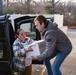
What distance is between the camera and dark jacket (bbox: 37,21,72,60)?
463 cm

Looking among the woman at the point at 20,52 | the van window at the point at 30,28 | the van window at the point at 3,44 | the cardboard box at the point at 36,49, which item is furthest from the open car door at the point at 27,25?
the van window at the point at 3,44

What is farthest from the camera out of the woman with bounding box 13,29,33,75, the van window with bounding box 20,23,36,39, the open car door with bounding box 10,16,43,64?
the van window with bounding box 20,23,36,39

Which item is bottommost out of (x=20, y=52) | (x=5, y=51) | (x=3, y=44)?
(x=20, y=52)

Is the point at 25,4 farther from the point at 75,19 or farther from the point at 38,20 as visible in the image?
the point at 38,20

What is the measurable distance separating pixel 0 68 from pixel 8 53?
0.89 feet

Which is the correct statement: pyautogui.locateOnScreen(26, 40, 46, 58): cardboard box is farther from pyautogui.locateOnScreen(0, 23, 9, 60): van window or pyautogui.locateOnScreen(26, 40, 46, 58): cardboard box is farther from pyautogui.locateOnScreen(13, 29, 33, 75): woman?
pyautogui.locateOnScreen(0, 23, 9, 60): van window

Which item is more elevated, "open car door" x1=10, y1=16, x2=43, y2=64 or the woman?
"open car door" x1=10, y1=16, x2=43, y2=64

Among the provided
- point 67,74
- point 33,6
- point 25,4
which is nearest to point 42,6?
point 33,6

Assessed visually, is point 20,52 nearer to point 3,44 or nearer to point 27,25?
point 3,44

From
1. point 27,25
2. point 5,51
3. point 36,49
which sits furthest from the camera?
point 27,25

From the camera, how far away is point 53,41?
Result: 4652 millimetres

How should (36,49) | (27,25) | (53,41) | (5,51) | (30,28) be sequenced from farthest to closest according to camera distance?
1. (30,28)
2. (27,25)
3. (53,41)
4. (36,49)
5. (5,51)

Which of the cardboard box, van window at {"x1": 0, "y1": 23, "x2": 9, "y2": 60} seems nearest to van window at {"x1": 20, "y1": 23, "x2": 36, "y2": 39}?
the cardboard box

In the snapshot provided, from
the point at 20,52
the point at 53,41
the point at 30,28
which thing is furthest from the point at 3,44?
the point at 30,28
